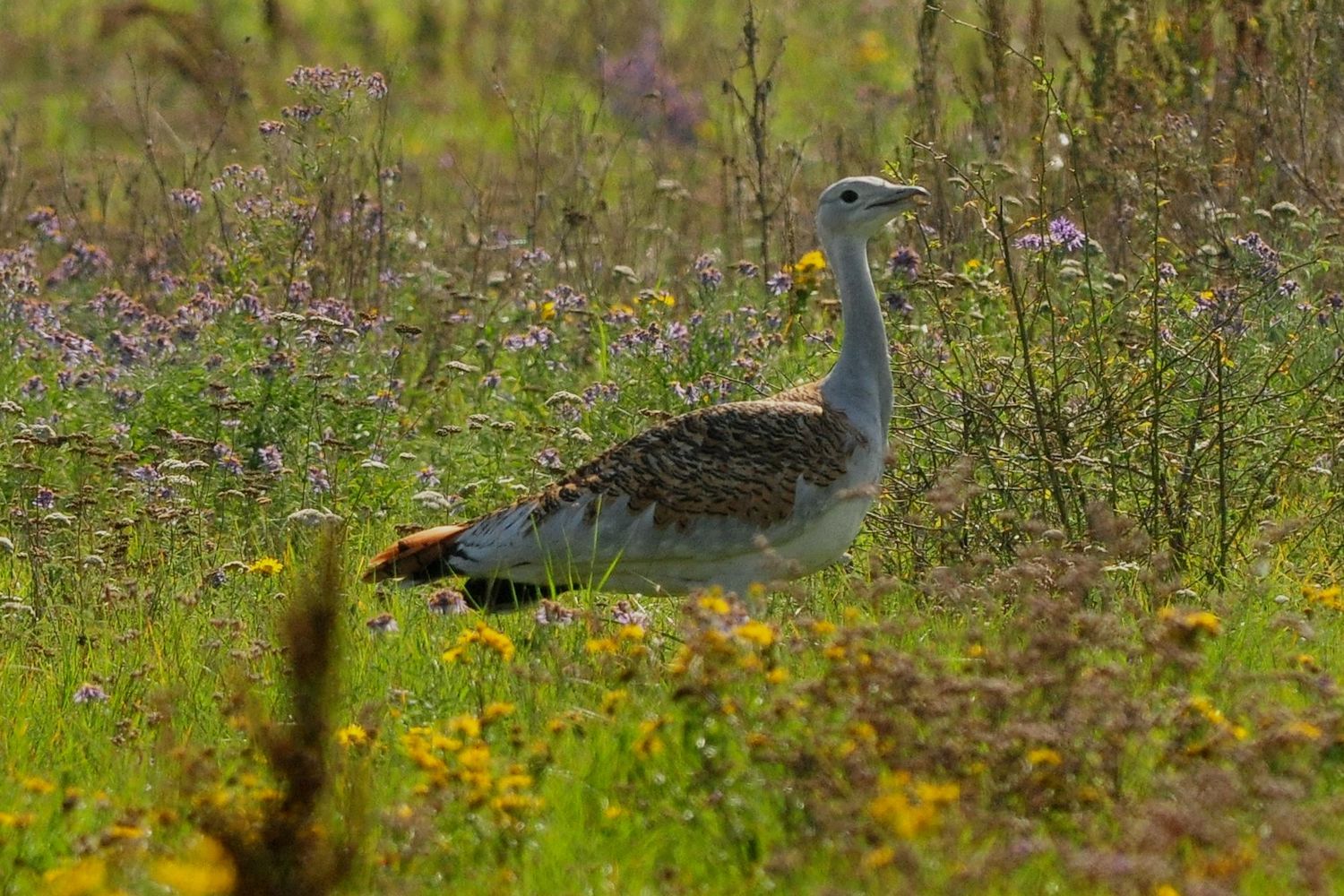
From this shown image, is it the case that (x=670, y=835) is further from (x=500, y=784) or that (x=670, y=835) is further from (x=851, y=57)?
(x=851, y=57)

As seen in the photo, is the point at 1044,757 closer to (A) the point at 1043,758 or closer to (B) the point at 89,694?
(A) the point at 1043,758

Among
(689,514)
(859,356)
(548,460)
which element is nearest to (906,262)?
(859,356)

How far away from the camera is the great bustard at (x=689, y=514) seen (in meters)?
5.47

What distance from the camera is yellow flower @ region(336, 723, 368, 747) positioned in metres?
4.12

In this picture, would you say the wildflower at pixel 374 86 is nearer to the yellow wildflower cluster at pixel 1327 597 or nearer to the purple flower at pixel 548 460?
the purple flower at pixel 548 460

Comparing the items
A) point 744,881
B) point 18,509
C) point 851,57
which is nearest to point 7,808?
point 744,881

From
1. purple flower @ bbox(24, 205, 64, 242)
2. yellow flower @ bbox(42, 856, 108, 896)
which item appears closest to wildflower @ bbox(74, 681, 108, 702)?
yellow flower @ bbox(42, 856, 108, 896)

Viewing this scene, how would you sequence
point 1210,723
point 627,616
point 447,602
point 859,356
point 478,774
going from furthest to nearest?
point 859,356
point 627,616
point 447,602
point 1210,723
point 478,774

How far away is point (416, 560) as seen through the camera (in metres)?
5.52

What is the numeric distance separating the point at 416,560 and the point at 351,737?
1393 mm

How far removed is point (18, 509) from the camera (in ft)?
20.2

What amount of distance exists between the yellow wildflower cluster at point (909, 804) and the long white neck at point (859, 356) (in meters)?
2.22

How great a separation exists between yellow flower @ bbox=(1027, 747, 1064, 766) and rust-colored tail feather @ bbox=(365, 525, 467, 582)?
7.21 ft

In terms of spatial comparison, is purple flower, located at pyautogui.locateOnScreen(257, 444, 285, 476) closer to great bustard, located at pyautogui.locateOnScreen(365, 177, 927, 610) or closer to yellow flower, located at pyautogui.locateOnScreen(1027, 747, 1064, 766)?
great bustard, located at pyautogui.locateOnScreen(365, 177, 927, 610)
